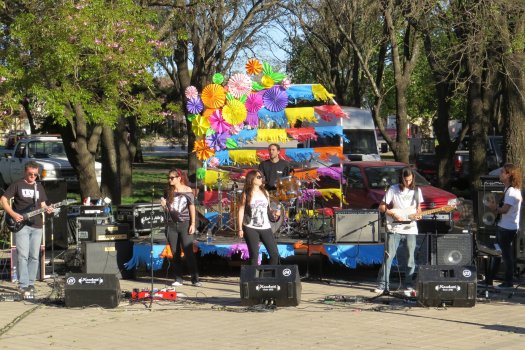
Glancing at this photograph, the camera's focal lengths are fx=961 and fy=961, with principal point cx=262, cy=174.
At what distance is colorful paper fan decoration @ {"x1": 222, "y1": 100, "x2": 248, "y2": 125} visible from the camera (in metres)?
16.5

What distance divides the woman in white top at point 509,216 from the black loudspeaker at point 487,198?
98cm

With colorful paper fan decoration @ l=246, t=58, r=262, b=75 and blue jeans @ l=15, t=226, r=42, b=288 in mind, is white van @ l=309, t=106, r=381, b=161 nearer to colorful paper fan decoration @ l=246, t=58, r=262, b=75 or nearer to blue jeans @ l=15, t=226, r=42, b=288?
colorful paper fan decoration @ l=246, t=58, r=262, b=75

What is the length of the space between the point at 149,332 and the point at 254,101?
7304 millimetres

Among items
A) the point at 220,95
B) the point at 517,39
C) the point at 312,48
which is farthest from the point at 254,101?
the point at 312,48

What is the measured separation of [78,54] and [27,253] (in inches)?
188

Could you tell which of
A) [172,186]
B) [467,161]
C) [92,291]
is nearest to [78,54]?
[172,186]

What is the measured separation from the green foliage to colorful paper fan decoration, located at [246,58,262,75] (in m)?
1.94

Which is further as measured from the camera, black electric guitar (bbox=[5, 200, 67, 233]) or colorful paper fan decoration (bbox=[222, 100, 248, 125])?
colorful paper fan decoration (bbox=[222, 100, 248, 125])

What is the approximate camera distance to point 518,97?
1869 cm

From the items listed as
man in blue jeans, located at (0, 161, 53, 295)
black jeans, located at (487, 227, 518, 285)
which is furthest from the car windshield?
man in blue jeans, located at (0, 161, 53, 295)

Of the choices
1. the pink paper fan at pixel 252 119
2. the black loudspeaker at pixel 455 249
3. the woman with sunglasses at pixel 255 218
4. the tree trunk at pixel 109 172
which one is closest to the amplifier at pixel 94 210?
the pink paper fan at pixel 252 119

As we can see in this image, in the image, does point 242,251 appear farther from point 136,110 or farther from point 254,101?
point 136,110

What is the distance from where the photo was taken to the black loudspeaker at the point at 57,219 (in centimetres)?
1536

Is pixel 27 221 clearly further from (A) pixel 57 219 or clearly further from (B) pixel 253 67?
(B) pixel 253 67
